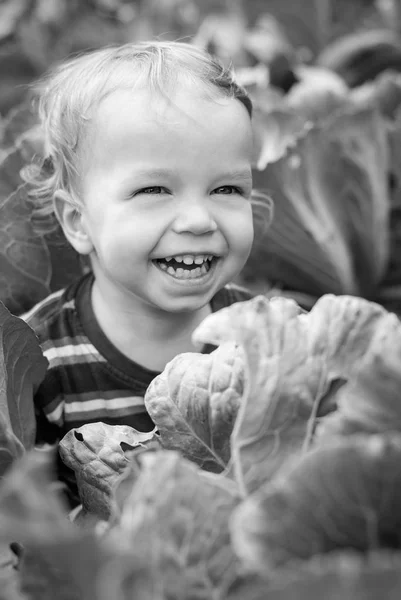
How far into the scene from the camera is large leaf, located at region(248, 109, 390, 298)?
7.00 ft

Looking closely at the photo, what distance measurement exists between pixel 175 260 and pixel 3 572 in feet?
1.83

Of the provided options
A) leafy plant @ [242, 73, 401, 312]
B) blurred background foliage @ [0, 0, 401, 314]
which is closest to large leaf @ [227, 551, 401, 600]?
blurred background foliage @ [0, 0, 401, 314]

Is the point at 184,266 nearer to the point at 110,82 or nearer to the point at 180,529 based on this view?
the point at 110,82

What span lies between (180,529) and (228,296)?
925mm

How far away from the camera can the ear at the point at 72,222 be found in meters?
1.50

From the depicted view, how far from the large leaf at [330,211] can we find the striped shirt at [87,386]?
704 mm

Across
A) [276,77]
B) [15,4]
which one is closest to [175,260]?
[276,77]

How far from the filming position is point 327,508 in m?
0.77

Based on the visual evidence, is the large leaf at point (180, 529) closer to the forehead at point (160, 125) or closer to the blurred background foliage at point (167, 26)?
the forehead at point (160, 125)

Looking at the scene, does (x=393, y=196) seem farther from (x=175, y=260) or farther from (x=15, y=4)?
(x=15, y=4)

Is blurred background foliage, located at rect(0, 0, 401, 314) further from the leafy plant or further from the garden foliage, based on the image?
the garden foliage

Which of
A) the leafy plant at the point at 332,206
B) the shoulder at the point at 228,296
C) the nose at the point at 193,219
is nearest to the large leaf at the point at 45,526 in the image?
the nose at the point at 193,219

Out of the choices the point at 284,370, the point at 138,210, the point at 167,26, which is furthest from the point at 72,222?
the point at 167,26

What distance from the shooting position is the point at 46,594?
86 cm
